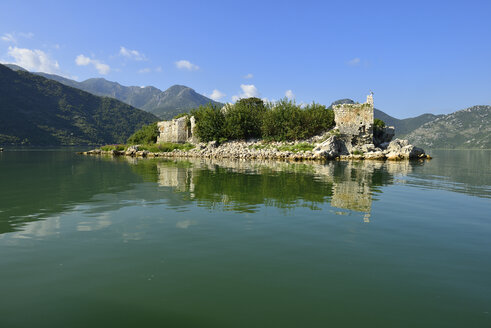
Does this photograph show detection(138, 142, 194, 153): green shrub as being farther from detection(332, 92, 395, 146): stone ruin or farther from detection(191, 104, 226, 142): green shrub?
detection(332, 92, 395, 146): stone ruin

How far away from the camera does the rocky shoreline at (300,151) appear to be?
1929 inches

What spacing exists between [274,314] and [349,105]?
57.3 metres

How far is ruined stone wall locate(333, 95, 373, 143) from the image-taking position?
54500 millimetres

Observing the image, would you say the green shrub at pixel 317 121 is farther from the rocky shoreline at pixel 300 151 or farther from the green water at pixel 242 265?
the green water at pixel 242 265

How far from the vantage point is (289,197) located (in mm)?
13789

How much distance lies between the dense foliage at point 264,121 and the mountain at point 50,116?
331 ft

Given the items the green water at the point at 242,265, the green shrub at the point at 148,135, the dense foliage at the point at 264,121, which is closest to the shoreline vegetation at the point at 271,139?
the dense foliage at the point at 264,121

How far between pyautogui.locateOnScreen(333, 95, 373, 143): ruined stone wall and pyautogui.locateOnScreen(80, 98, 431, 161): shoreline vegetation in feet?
5.32

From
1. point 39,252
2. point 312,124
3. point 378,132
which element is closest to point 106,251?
point 39,252

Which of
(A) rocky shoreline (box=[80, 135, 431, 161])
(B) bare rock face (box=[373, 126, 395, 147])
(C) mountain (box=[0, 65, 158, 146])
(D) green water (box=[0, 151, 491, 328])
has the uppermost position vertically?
(C) mountain (box=[0, 65, 158, 146])

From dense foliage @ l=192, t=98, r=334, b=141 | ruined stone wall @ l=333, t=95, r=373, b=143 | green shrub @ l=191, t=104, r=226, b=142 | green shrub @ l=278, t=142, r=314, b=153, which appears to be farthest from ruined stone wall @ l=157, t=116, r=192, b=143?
ruined stone wall @ l=333, t=95, r=373, b=143

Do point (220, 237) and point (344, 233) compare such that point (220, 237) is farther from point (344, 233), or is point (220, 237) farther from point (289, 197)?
point (289, 197)

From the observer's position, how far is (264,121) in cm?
6281

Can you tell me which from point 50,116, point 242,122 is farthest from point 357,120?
point 50,116
